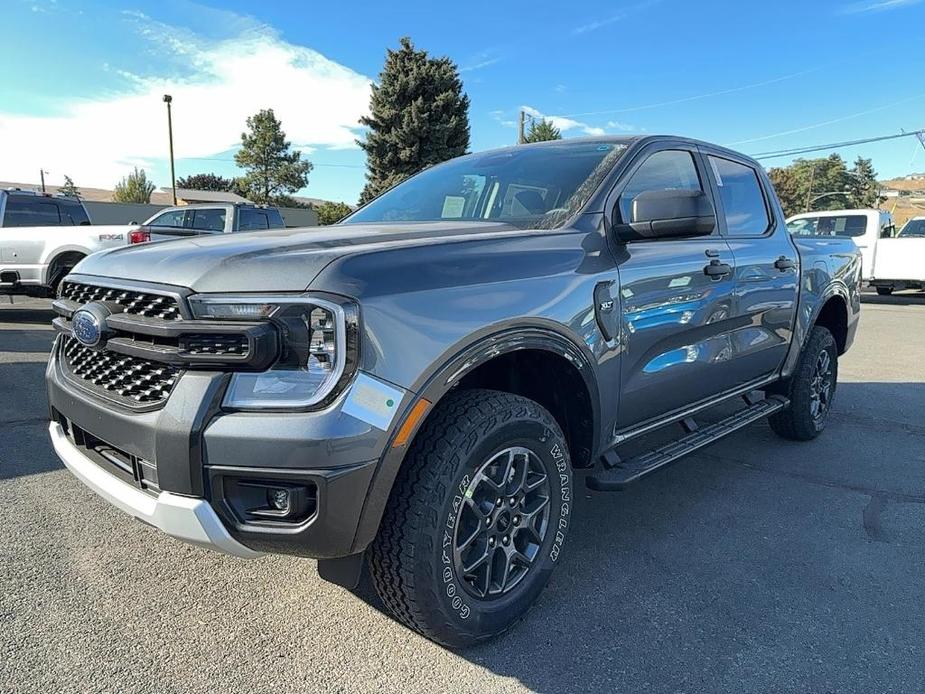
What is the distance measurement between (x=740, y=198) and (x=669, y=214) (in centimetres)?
170

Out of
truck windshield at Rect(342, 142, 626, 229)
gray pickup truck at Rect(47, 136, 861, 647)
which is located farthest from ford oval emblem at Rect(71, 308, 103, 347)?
truck windshield at Rect(342, 142, 626, 229)

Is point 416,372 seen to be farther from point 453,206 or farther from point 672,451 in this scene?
point 672,451

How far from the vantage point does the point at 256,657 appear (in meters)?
2.21

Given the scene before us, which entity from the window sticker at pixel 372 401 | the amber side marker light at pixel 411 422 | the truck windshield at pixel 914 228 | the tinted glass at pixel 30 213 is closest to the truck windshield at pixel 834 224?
the truck windshield at pixel 914 228

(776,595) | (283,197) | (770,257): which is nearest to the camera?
(776,595)

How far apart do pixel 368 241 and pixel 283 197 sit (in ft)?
154

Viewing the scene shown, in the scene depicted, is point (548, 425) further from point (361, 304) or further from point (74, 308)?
point (74, 308)

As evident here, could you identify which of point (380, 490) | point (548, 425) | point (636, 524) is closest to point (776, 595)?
point (636, 524)

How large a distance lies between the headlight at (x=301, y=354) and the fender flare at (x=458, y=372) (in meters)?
0.24

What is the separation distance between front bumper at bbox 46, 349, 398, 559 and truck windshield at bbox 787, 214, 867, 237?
16213mm

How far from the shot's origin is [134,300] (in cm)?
212

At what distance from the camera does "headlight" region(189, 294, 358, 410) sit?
1835 mm

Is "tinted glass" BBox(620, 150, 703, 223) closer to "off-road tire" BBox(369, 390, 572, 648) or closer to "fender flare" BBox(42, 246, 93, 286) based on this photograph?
"off-road tire" BBox(369, 390, 572, 648)

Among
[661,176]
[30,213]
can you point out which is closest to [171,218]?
[30,213]
